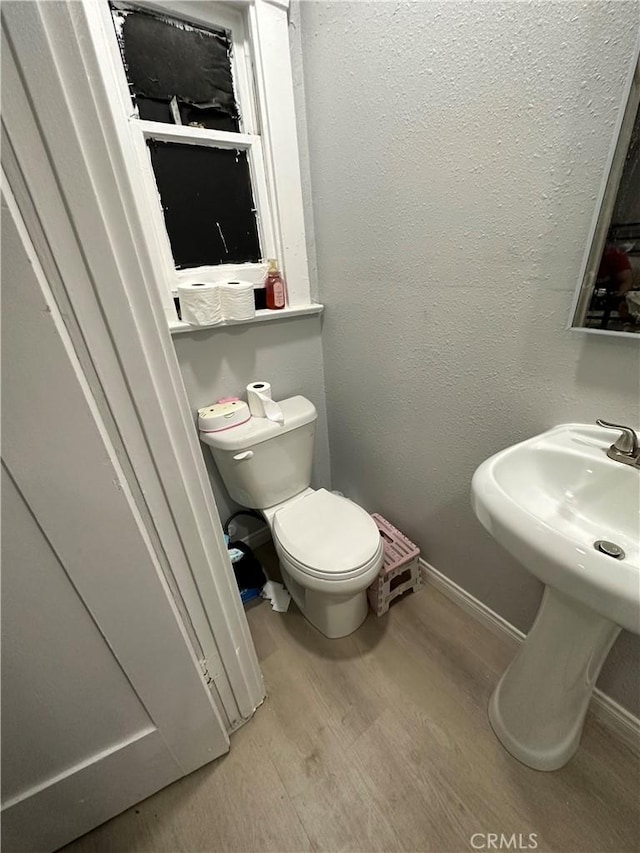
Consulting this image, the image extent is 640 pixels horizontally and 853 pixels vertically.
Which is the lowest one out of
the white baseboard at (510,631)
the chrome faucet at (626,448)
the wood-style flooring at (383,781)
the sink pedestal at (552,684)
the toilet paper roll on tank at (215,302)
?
the wood-style flooring at (383,781)

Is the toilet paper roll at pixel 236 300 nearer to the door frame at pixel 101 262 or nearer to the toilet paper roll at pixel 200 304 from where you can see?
the toilet paper roll at pixel 200 304

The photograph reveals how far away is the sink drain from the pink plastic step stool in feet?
2.33

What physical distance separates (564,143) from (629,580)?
0.83m

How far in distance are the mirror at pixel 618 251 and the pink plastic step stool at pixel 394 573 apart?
0.98 metres

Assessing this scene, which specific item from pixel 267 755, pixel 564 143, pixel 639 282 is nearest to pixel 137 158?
pixel 564 143

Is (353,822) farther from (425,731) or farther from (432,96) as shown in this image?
(432,96)

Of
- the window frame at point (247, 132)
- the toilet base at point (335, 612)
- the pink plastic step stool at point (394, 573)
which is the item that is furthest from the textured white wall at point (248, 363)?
the pink plastic step stool at point (394, 573)

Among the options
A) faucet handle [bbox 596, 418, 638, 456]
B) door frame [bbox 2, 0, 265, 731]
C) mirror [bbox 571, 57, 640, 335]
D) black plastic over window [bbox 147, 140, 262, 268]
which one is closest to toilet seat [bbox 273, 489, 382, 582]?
door frame [bbox 2, 0, 265, 731]

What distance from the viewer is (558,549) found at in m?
0.56

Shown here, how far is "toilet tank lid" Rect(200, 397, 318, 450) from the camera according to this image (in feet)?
3.93

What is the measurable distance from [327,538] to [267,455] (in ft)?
1.21

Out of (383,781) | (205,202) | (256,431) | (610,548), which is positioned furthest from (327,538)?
(205,202)

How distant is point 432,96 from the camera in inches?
33.9

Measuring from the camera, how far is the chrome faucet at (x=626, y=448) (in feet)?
2.35
